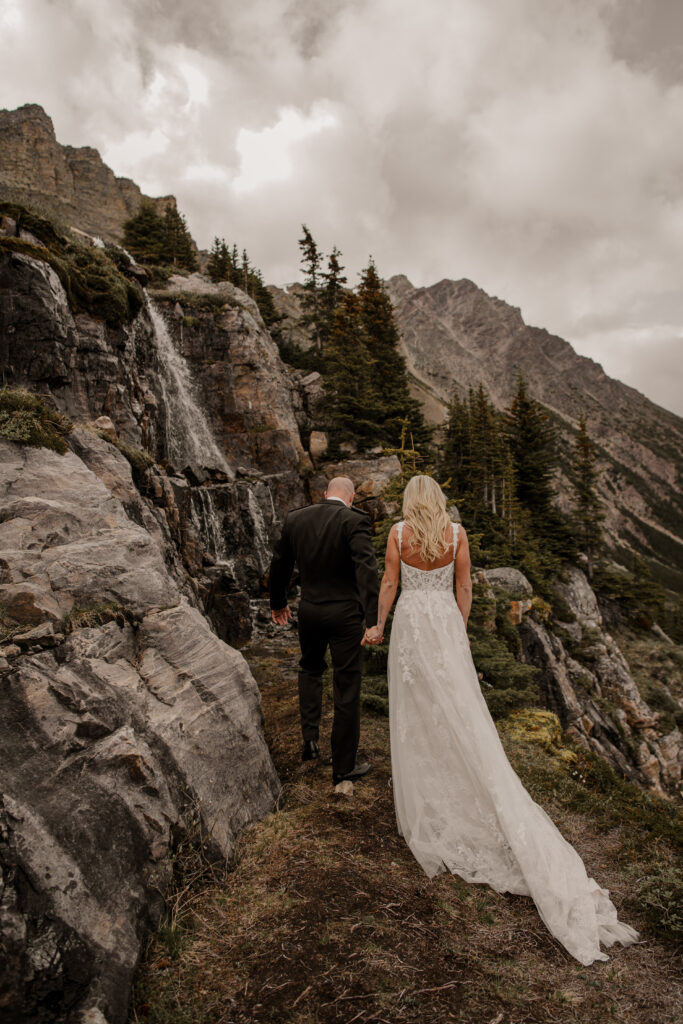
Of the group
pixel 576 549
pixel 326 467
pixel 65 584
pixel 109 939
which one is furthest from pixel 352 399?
pixel 109 939

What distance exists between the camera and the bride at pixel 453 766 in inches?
146

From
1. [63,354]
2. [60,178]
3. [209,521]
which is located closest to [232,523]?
[209,521]

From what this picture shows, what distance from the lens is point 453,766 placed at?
14.9ft

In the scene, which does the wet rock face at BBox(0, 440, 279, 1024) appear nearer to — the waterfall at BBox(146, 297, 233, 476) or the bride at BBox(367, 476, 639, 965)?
the bride at BBox(367, 476, 639, 965)

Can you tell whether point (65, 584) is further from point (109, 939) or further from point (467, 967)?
point (467, 967)

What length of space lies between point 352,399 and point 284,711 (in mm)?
25116

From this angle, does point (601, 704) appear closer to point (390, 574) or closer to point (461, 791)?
point (461, 791)

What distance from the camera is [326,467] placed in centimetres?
3084

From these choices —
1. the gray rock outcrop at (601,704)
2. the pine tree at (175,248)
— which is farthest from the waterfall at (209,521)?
the pine tree at (175,248)

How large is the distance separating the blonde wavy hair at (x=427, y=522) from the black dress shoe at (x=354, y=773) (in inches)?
97.1

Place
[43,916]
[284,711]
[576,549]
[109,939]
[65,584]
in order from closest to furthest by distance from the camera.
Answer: [43,916] < [109,939] < [65,584] < [284,711] < [576,549]

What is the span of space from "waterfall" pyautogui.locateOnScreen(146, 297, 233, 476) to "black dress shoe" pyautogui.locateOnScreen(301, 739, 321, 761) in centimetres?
2103

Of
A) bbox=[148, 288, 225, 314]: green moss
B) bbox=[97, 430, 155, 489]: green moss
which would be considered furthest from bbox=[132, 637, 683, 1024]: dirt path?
bbox=[148, 288, 225, 314]: green moss

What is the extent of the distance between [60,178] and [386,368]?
72.7 meters
